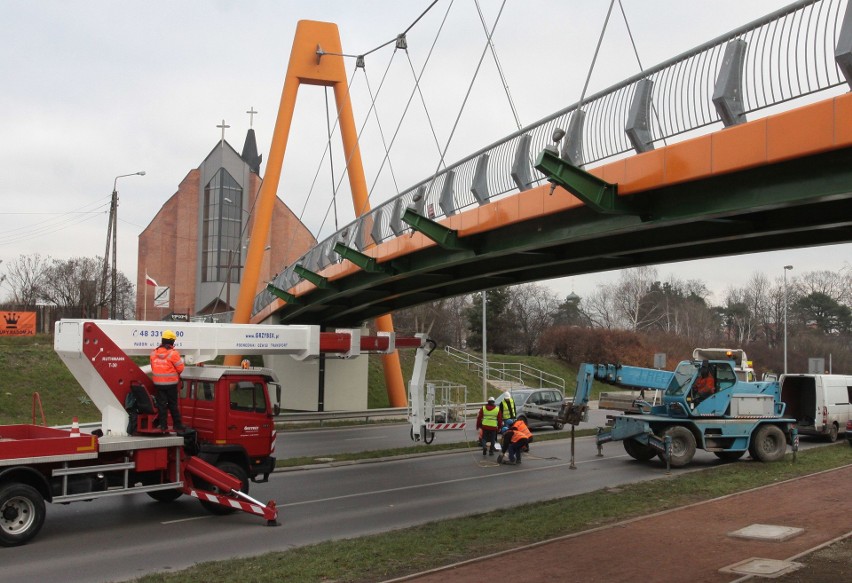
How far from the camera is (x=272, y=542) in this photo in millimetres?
11109


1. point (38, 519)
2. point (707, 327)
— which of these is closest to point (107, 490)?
point (38, 519)

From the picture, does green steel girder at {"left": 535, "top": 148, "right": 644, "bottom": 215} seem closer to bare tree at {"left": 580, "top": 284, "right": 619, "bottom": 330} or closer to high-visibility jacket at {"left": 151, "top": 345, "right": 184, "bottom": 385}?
high-visibility jacket at {"left": 151, "top": 345, "right": 184, "bottom": 385}

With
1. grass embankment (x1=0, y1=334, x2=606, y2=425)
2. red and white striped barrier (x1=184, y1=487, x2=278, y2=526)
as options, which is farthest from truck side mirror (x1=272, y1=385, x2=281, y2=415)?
grass embankment (x1=0, y1=334, x2=606, y2=425)

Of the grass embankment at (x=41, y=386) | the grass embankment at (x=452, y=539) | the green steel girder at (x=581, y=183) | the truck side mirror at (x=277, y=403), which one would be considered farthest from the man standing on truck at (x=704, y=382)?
the grass embankment at (x=41, y=386)

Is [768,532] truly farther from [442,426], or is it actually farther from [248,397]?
[442,426]

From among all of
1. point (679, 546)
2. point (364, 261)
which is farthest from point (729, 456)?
point (679, 546)

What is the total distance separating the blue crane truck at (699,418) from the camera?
64.0 ft

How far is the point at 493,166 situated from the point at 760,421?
9.25 m

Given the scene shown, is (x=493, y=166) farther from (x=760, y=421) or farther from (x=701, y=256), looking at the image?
(x=760, y=421)

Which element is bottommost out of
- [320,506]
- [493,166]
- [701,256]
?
[320,506]

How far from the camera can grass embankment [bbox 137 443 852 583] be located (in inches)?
352

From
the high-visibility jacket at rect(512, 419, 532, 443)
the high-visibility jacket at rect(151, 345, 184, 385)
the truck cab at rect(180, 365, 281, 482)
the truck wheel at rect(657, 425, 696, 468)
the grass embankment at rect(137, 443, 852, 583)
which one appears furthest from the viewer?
the high-visibility jacket at rect(512, 419, 532, 443)

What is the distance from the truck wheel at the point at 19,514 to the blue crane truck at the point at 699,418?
476 inches

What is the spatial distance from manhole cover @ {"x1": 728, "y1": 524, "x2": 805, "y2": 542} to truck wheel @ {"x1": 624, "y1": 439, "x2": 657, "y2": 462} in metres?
8.57
